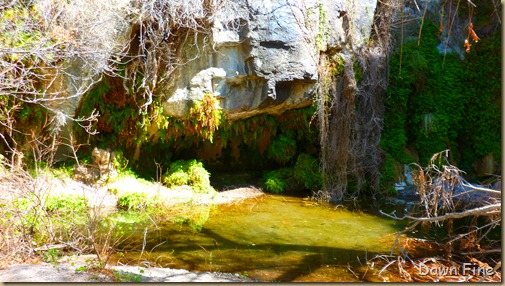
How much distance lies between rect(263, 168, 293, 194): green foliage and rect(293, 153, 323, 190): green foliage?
0.23 m

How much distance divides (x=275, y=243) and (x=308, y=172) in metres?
4.21

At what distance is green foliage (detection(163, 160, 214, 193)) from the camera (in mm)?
9570

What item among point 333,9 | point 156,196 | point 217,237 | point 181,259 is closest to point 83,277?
point 181,259

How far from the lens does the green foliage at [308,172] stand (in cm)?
1045

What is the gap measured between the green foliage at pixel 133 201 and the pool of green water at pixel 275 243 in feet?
3.18

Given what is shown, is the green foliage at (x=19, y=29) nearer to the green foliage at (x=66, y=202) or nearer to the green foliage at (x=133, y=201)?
the green foliage at (x=66, y=202)

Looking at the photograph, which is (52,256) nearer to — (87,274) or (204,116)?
(87,274)

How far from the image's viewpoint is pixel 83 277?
441 centimetres

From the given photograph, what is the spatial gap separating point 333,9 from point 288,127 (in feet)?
9.74

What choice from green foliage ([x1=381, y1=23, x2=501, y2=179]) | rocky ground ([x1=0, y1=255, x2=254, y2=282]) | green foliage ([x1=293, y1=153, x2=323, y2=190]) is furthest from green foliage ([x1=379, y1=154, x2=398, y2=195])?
rocky ground ([x1=0, y1=255, x2=254, y2=282])

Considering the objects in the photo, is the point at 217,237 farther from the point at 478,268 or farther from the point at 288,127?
the point at 288,127

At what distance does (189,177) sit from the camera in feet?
31.7

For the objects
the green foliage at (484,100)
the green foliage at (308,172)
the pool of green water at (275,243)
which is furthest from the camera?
the green foliage at (484,100)

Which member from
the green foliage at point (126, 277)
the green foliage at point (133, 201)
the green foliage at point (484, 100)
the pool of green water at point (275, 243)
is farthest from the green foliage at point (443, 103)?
the green foliage at point (126, 277)
